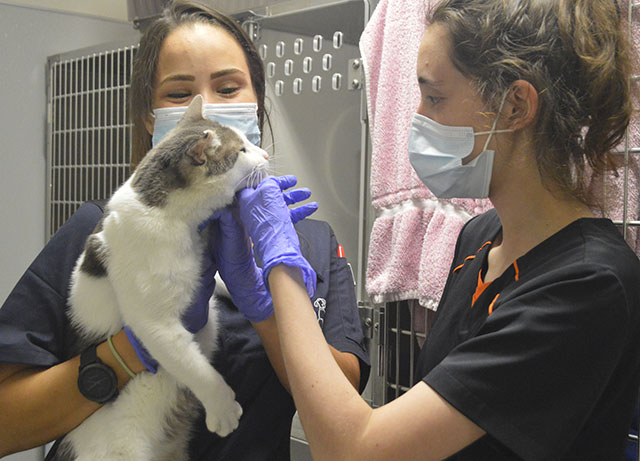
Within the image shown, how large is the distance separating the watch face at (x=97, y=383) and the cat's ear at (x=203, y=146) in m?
0.40

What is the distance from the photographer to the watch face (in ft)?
3.46

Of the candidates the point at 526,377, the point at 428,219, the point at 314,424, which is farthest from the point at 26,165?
the point at 526,377

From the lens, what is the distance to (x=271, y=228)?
1.01m

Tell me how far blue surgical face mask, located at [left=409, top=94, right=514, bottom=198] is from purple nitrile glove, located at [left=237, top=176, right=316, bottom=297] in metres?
0.26

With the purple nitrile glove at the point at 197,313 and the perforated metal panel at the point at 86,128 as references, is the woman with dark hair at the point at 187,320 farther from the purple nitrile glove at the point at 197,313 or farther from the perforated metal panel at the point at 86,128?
the perforated metal panel at the point at 86,128

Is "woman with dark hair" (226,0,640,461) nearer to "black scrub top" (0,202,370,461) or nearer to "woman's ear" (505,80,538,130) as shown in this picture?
"woman's ear" (505,80,538,130)

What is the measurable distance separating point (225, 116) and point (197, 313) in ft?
1.34

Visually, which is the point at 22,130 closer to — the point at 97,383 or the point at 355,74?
the point at 355,74

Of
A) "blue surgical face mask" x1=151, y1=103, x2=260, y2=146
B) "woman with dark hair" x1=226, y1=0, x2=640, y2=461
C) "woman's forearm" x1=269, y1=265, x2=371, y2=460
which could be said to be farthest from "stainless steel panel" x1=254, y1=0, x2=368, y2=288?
"woman's forearm" x1=269, y1=265, x2=371, y2=460

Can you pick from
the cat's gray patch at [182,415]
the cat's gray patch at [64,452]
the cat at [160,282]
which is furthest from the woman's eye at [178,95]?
the cat's gray patch at [64,452]

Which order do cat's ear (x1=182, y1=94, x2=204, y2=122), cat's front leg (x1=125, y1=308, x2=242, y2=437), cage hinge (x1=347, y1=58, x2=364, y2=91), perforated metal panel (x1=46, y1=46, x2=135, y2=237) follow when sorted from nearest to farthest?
cat's front leg (x1=125, y1=308, x2=242, y2=437) < cat's ear (x1=182, y1=94, x2=204, y2=122) < cage hinge (x1=347, y1=58, x2=364, y2=91) < perforated metal panel (x1=46, y1=46, x2=135, y2=237)

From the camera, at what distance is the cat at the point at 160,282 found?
105 centimetres

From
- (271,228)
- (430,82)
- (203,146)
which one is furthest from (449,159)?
(203,146)

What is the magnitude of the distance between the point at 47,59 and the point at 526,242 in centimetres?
208
